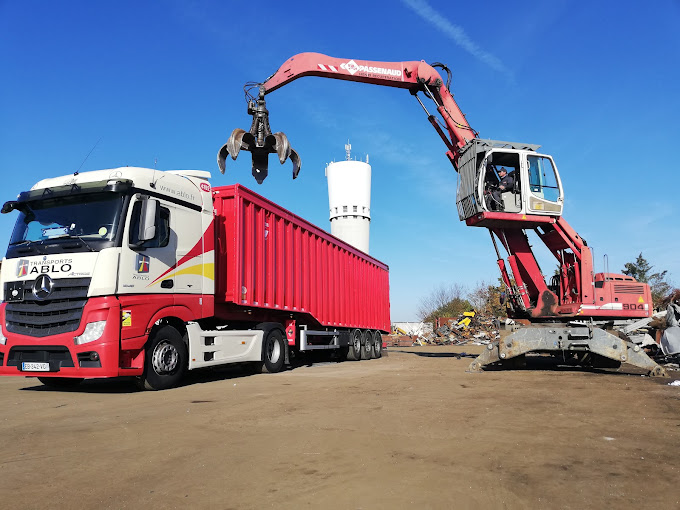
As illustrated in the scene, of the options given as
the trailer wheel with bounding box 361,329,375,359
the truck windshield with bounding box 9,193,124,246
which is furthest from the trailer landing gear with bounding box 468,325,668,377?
the trailer wheel with bounding box 361,329,375,359

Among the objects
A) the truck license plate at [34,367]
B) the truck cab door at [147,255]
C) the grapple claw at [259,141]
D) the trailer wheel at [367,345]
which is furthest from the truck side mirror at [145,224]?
the trailer wheel at [367,345]

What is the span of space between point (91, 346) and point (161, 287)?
4.36ft

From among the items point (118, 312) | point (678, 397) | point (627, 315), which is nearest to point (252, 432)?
point (118, 312)

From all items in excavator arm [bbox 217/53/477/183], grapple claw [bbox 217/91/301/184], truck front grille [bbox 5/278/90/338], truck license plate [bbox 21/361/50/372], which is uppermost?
excavator arm [bbox 217/53/477/183]

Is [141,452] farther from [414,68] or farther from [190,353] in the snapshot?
[414,68]

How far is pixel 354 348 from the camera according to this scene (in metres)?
15.7

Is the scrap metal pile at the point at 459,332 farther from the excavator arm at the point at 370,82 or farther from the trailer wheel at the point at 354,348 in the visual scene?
the excavator arm at the point at 370,82

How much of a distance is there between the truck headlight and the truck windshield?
1.16m

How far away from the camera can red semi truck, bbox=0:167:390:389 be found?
264 inches

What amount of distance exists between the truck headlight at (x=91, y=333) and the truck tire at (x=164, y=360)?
0.84 metres

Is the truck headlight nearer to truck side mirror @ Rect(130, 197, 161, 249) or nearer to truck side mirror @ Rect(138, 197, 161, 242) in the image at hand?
truck side mirror @ Rect(130, 197, 161, 249)

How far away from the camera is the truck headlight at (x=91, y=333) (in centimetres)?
659

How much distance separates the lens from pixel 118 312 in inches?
264

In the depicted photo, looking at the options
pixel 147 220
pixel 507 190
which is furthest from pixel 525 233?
pixel 147 220
